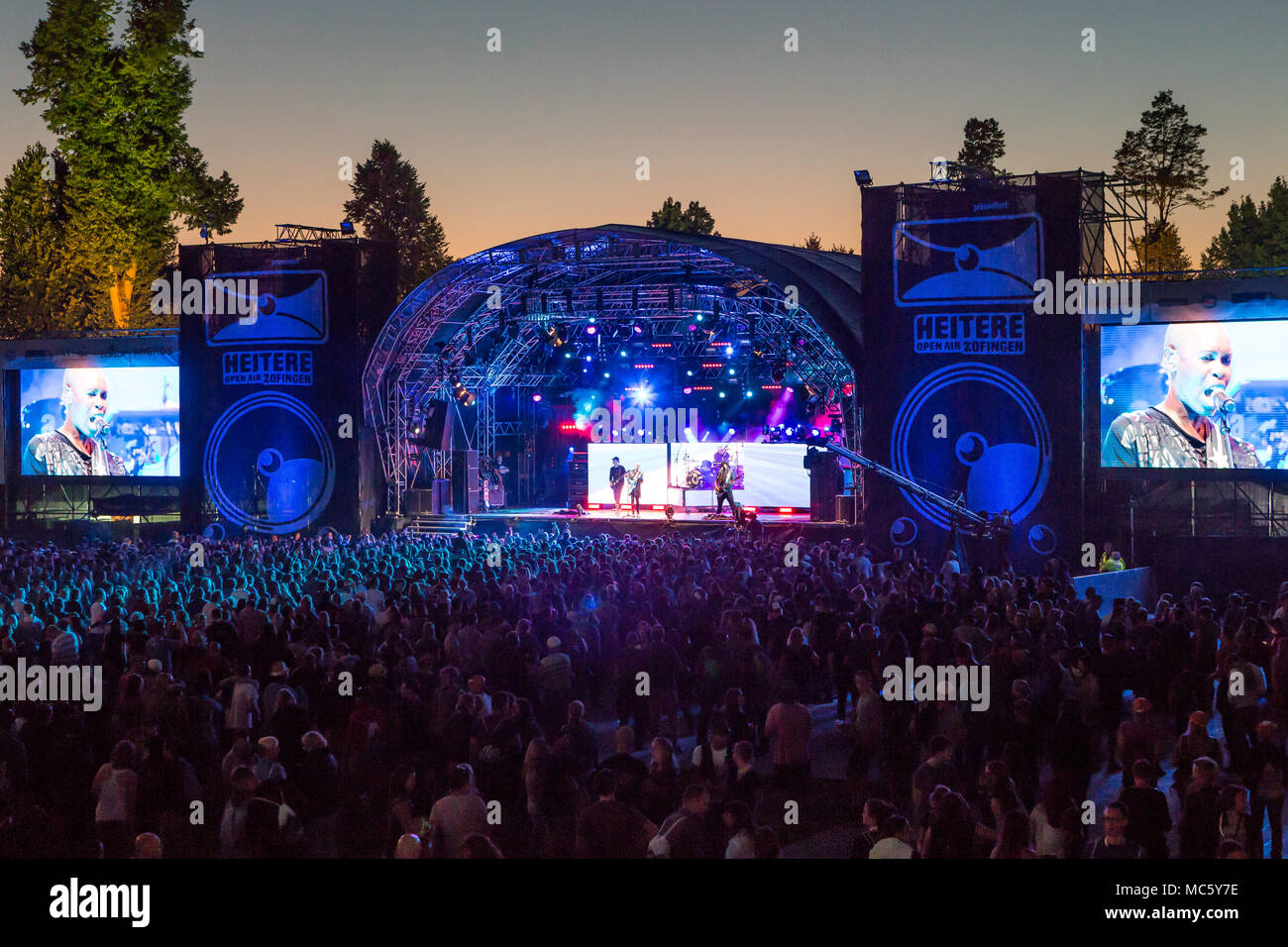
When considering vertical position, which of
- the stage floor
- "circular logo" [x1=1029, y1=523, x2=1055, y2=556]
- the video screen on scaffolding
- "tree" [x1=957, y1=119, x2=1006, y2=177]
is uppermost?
"tree" [x1=957, y1=119, x2=1006, y2=177]

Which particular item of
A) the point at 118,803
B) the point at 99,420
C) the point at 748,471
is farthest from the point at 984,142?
the point at 118,803

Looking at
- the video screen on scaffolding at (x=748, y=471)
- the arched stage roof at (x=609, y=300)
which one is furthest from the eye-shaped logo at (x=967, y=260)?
the video screen on scaffolding at (x=748, y=471)

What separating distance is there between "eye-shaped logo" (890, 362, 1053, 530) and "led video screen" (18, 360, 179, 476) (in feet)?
59.4

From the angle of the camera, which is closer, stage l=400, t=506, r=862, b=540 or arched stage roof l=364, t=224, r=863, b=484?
arched stage roof l=364, t=224, r=863, b=484

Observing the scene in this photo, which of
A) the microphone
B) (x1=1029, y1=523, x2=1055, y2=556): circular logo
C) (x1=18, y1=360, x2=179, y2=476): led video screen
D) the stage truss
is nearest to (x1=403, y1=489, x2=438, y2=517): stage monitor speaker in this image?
the stage truss

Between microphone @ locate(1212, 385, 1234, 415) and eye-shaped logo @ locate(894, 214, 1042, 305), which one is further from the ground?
eye-shaped logo @ locate(894, 214, 1042, 305)

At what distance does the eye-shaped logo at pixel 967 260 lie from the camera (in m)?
21.4

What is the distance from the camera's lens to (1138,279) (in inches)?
888

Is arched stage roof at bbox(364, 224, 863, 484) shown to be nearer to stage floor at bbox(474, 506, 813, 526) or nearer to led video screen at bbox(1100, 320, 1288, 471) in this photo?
stage floor at bbox(474, 506, 813, 526)

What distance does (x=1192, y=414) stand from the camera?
22.0 m

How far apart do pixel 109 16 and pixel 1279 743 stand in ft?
142

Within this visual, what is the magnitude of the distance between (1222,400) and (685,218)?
144ft

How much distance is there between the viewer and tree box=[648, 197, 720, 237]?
62.5m
